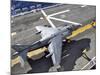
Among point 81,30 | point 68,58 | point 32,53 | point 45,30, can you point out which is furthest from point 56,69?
point 81,30

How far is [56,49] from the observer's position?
2932 mm

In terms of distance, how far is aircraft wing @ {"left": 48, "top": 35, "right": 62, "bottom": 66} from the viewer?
291cm

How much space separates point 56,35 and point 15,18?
0.54 m

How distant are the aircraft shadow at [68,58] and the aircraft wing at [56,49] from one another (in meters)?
0.06

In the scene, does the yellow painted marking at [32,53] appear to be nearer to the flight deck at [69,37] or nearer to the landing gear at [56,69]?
the flight deck at [69,37]

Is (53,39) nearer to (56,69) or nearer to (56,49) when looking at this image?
(56,49)

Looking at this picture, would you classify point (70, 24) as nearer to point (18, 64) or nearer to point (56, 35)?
point (56, 35)

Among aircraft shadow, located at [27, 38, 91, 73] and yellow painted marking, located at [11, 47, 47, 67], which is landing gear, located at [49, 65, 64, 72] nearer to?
aircraft shadow, located at [27, 38, 91, 73]

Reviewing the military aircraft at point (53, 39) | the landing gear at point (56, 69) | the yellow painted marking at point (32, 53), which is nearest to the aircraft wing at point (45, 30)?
the military aircraft at point (53, 39)

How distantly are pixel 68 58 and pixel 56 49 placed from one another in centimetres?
20

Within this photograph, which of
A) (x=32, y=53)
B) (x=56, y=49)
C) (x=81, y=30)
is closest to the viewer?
(x=32, y=53)

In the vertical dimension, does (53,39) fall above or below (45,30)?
below

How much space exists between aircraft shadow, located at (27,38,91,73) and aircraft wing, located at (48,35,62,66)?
0.06m

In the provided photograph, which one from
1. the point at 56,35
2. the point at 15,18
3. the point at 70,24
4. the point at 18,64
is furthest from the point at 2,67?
the point at 70,24
